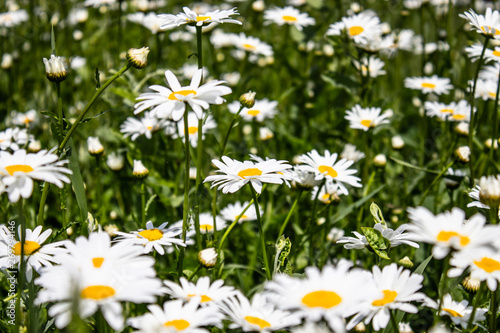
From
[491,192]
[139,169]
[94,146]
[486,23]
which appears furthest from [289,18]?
[491,192]

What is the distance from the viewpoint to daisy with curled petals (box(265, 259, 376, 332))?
88 centimetres

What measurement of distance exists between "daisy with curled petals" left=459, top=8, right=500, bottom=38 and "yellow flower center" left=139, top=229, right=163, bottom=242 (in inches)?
47.5

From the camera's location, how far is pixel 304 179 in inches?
65.7

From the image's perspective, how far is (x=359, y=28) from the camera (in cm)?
240

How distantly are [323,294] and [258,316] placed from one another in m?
0.21

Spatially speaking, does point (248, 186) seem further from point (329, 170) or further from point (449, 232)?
point (449, 232)

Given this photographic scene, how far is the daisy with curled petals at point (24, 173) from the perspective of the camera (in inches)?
41.3

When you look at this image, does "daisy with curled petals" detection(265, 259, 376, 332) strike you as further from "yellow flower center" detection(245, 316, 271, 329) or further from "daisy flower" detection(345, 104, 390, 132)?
"daisy flower" detection(345, 104, 390, 132)

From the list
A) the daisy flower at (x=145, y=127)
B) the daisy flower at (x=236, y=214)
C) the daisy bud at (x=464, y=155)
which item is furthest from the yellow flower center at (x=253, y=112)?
the daisy bud at (x=464, y=155)

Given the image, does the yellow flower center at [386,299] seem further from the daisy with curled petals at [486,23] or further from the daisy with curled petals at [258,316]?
the daisy with curled petals at [486,23]

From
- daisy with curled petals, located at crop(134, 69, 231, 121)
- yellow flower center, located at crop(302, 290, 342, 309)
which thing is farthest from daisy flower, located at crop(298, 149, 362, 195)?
yellow flower center, located at crop(302, 290, 342, 309)

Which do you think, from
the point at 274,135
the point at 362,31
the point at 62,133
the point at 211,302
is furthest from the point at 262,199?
the point at 211,302

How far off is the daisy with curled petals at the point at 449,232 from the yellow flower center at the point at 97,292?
57 centimetres

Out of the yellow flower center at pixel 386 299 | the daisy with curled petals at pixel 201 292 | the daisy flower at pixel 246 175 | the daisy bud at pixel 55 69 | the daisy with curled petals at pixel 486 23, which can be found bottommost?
the daisy with curled petals at pixel 201 292
